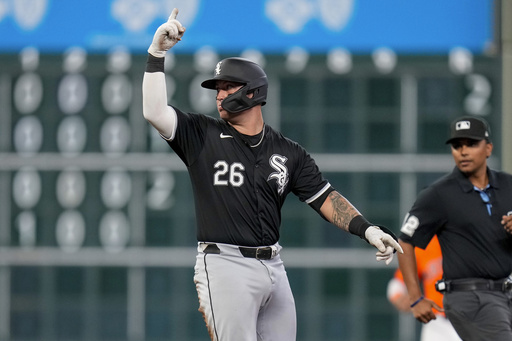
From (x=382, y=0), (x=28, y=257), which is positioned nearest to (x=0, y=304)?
(x=28, y=257)

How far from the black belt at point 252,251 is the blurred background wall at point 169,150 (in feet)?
25.6

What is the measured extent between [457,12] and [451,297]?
705 cm

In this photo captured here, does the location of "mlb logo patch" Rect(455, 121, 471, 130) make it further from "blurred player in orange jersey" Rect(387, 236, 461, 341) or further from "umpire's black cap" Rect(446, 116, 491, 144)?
"blurred player in orange jersey" Rect(387, 236, 461, 341)

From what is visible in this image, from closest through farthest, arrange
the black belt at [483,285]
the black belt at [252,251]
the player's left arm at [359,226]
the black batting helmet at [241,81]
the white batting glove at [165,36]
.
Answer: the white batting glove at [165,36] < the player's left arm at [359,226] < the black belt at [252,251] < the black batting helmet at [241,81] < the black belt at [483,285]

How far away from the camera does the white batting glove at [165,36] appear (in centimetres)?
536

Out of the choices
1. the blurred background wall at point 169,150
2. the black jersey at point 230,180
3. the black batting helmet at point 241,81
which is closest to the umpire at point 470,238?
the black jersey at point 230,180

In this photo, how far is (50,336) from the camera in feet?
45.4

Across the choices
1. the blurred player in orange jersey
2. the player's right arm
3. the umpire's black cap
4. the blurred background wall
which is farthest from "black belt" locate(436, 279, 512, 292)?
the blurred background wall

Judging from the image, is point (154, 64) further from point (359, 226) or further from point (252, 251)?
point (359, 226)

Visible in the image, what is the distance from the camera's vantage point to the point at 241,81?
18.9ft

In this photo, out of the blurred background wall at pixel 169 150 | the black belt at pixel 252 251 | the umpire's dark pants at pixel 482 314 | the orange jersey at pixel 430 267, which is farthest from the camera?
the blurred background wall at pixel 169 150

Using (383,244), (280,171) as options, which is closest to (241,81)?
(280,171)

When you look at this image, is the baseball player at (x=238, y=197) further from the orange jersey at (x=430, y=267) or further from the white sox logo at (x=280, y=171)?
the orange jersey at (x=430, y=267)

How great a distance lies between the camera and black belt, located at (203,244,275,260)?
5.59 meters
